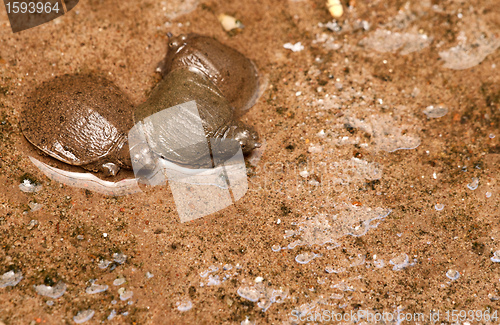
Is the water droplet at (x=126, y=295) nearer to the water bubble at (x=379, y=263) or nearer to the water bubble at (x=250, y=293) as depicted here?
the water bubble at (x=250, y=293)

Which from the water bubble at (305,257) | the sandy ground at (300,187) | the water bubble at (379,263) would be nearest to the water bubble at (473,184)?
the sandy ground at (300,187)

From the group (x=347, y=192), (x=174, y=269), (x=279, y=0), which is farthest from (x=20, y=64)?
(x=347, y=192)

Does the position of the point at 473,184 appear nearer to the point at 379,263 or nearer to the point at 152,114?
the point at 379,263

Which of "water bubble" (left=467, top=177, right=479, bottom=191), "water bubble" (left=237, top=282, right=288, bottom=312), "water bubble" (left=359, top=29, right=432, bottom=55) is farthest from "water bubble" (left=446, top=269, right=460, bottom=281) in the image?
"water bubble" (left=359, top=29, right=432, bottom=55)

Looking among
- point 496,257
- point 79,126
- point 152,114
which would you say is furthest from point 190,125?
point 496,257

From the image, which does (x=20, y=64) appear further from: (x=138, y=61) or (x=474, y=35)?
(x=474, y=35)

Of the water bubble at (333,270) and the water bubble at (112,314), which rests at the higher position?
the water bubble at (112,314)
